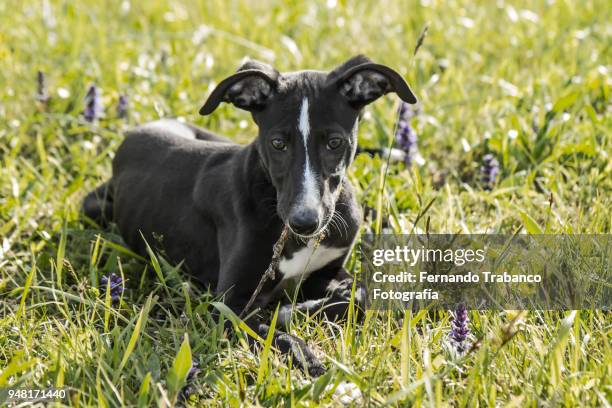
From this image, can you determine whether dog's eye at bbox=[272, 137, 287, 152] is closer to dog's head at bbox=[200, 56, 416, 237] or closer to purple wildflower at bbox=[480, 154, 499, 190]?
dog's head at bbox=[200, 56, 416, 237]

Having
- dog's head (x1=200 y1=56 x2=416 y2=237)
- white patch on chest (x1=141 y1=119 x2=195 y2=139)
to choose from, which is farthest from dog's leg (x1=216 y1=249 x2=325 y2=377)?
white patch on chest (x1=141 y1=119 x2=195 y2=139)

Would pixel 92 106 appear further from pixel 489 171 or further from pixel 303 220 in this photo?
pixel 303 220

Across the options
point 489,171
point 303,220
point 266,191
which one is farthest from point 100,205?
point 489,171

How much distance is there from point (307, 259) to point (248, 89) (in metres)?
0.93

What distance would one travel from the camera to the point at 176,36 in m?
7.81

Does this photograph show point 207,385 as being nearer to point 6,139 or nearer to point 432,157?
point 432,157

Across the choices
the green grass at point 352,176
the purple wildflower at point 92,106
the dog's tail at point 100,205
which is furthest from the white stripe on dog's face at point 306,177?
the purple wildflower at point 92,106

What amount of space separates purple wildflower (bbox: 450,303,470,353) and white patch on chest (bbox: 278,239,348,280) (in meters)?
1.00

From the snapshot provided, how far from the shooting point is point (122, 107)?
Answer: 625cm

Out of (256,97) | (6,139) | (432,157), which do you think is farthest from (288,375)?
(6,139)

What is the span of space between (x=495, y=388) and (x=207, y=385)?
1178 millimetres

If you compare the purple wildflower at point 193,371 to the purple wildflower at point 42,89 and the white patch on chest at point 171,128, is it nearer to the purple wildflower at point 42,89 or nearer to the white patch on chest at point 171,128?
the white patch on chest at point 171,128

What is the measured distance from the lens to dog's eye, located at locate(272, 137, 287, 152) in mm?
3844

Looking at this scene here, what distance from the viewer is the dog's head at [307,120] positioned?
372 cm
